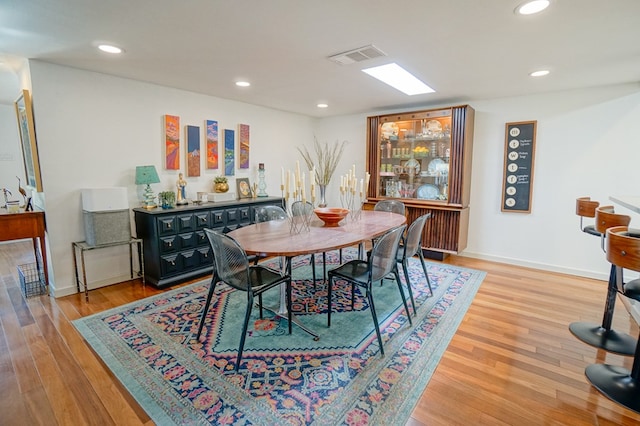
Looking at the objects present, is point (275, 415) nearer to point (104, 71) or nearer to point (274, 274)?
point (274, 274)

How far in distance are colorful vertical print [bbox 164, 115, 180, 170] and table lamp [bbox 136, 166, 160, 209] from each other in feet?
0.99

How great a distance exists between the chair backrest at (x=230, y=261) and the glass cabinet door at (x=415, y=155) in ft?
11.1

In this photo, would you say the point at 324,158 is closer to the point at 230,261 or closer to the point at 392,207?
the point at 392,207

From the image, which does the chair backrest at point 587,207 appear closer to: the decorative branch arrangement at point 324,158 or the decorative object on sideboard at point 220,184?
the decorative branch arrangement at point 324,158

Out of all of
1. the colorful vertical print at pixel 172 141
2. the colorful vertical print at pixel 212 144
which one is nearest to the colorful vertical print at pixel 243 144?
the colorful vertical print at pixel 212 144

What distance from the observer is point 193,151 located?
13.3 ft

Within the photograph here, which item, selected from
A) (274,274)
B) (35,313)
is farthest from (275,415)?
(35,313)

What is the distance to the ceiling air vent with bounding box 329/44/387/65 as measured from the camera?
2484 mm

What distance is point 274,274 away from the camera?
7.85 ft

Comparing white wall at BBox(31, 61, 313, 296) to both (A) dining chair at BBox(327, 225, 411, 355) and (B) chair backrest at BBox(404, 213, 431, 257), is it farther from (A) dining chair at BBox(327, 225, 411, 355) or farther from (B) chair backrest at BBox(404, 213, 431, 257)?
(B) chair backrest at BBox(404, 213, 431, 257)

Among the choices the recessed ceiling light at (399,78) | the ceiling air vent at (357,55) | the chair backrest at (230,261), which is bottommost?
the chair backrest at (230,261)

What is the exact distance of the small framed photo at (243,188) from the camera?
15.3ft

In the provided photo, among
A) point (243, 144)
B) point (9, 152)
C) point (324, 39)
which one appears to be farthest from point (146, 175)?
point (9, 152)

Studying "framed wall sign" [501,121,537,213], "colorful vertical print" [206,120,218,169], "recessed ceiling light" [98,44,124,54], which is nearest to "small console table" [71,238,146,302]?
"colorful vertical print" [206,120,218,169]
